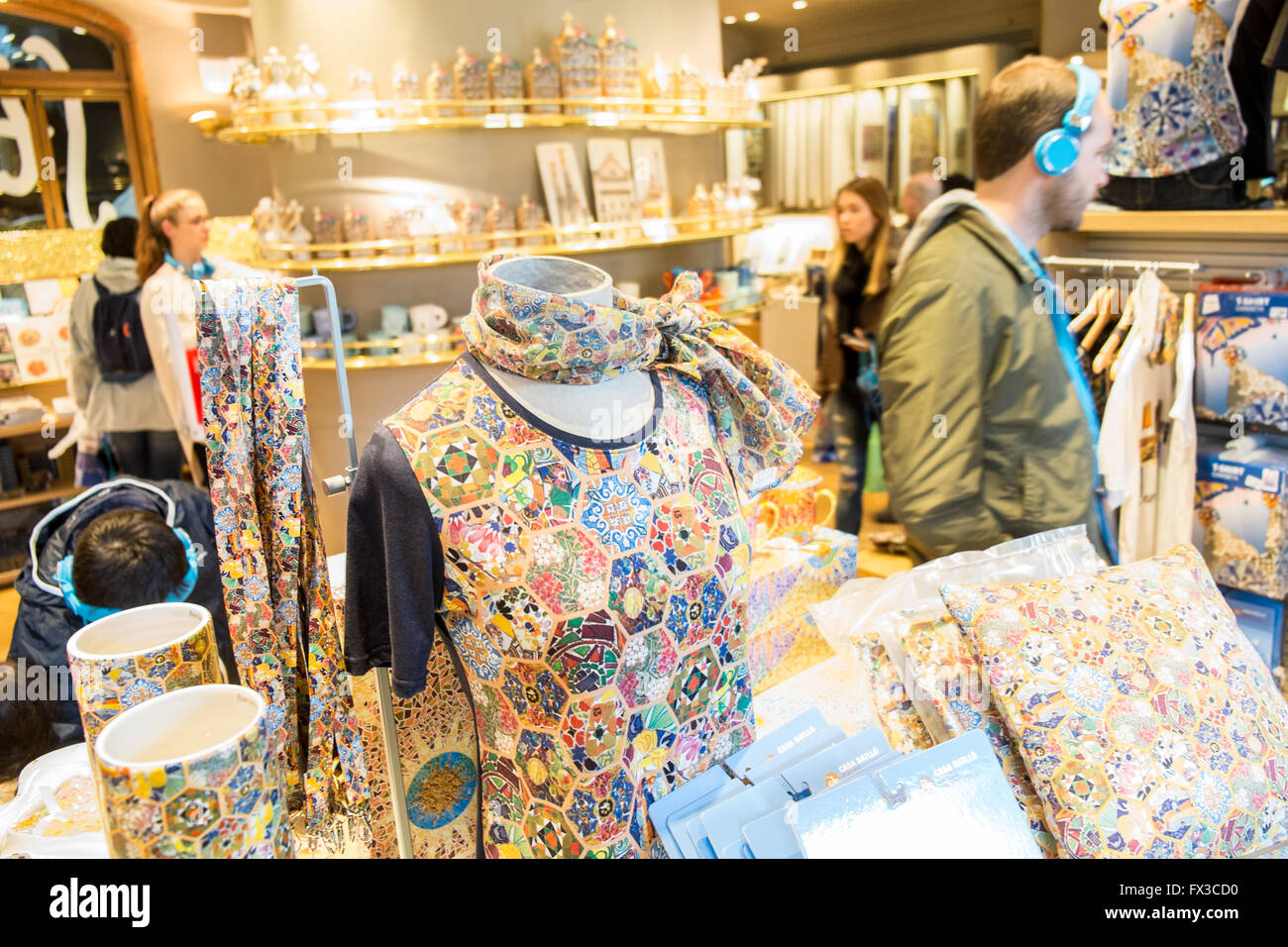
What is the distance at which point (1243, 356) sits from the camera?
264cm

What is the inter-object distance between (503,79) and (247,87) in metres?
0.92

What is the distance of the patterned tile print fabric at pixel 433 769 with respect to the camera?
119 centimetres

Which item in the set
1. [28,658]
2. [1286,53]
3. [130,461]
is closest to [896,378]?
[1286,53]

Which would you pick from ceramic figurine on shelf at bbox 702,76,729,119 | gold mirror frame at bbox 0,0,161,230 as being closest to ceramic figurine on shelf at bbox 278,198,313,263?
ceramic figurine on shelf at bbox 702,76,729,119

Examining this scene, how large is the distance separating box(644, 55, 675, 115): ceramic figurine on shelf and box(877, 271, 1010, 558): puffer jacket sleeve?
8.45 feet

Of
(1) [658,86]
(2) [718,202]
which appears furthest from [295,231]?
(2) [718,202]

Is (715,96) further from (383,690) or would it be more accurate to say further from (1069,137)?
(383,690)

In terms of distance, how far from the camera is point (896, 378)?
167cm

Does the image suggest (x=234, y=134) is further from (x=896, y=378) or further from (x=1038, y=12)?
(x=1038, y=12)

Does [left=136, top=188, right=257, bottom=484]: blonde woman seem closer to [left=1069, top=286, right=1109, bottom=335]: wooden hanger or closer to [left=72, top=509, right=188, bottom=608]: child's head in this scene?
[left=72, top=509, right=188, bottom=608]: child's head

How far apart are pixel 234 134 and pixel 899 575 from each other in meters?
3.06

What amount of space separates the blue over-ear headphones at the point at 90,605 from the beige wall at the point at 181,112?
4316 millimetres

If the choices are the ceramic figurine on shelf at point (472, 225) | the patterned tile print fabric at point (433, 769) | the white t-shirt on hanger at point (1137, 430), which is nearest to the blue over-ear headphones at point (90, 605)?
the patterned tile print fabric at point (433, 769)

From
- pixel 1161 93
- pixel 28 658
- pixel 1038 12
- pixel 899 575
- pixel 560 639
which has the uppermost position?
pixel 1038 12
